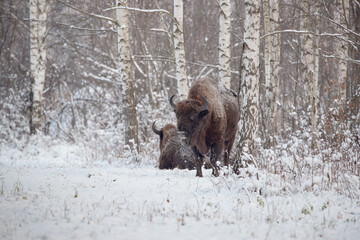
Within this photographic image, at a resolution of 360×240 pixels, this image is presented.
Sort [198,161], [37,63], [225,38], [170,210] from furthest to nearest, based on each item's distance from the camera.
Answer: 1. [37,63]
2. [225,38]
3. [198,161]
4. [170,210]

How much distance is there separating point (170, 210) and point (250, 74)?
8.91 ft

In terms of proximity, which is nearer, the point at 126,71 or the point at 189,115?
the point at 189,115

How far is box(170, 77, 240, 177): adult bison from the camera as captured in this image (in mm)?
6070

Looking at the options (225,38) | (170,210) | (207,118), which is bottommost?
(170,210)

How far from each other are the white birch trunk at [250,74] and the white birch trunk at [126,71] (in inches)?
143

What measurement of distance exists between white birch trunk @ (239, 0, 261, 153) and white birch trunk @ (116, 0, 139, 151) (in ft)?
11.9

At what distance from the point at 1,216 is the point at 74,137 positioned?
10003 mm

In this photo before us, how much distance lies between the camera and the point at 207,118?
251 inches

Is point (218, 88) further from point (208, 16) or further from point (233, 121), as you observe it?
point (208, 16)

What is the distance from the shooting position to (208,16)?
17.7 metres

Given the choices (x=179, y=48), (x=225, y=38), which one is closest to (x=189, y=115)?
(x=179, y=48)

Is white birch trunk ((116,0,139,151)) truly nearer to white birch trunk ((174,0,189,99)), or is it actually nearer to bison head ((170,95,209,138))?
white birch trunk ((174,0,189,99))

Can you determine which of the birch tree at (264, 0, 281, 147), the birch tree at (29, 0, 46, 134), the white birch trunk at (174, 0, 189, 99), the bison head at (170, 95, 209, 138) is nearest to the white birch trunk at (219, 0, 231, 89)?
the white birch trunk at (174, 0, 189, 99)

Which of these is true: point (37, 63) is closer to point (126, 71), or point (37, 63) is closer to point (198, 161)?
point (126, 71)
